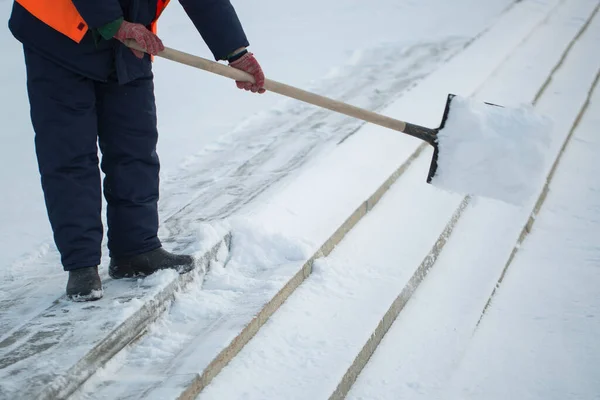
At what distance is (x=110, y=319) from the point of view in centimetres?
233

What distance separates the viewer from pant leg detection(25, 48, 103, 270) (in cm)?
239

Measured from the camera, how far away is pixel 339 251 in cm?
307

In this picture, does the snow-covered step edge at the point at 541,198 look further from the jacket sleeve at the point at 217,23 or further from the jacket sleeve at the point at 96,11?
the jacket sleeve at the point at 96,11

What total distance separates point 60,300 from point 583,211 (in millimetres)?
2658

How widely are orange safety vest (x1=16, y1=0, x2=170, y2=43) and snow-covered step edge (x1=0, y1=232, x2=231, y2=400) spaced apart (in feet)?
3.04

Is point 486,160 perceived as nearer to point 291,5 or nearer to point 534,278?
point 534,278

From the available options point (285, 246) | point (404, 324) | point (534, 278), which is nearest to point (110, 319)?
point (285, 246)

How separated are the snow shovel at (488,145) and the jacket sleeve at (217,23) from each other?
0.70 ft

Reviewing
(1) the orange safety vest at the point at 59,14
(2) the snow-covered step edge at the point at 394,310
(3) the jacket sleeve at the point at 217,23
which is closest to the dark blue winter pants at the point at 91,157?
(1) the orange safety vest at the point at 59,14

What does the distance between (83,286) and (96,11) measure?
948 mm

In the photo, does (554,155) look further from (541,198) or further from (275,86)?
(275,86)

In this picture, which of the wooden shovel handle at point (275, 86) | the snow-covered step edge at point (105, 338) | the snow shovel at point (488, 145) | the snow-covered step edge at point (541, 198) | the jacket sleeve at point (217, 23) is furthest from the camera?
the snow-covered step edge at point (541, 198)

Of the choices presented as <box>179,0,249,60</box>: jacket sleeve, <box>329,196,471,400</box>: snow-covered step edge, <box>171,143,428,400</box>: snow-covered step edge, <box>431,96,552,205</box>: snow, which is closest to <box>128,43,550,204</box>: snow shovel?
<box>431,96,552,205</box>: snow

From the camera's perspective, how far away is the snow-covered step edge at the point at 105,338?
200 cm
